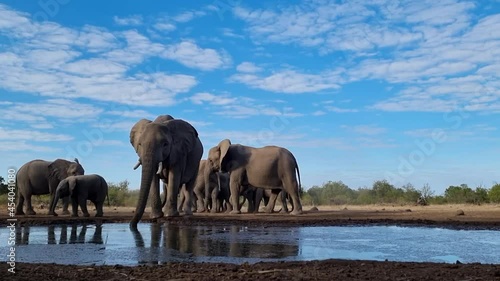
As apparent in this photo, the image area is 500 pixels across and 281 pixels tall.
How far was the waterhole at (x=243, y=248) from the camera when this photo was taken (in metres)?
7.29

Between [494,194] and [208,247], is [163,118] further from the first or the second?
[494,194]

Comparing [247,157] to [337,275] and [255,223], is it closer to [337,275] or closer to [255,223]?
[255,223]

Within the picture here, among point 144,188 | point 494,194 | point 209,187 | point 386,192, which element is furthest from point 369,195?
point 144,188

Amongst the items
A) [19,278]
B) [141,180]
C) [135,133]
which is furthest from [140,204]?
[19,278]

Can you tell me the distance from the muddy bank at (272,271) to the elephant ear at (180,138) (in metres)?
10.5

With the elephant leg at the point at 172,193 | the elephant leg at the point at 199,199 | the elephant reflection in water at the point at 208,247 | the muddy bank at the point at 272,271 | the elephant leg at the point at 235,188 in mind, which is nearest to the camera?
the muddy bank at the point at 272,271

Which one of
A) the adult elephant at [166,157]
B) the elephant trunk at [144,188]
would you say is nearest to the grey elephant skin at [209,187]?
the adult elephant at [166,157]

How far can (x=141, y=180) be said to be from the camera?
13.8 meters

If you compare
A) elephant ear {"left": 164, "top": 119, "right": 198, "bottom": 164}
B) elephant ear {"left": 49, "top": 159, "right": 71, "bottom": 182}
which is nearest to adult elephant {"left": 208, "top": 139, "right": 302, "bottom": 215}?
elephant ear {"left": 164, "top": 119, "right": 198, "bottom": 164}

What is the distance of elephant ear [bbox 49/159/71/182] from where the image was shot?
2261 centimetres

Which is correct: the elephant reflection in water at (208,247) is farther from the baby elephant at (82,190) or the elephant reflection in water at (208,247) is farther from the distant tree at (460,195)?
the distant tree at (460,195)

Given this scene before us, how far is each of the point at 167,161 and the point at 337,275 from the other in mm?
11528

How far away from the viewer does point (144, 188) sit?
1352 centimetres

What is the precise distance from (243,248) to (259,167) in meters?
13.6
